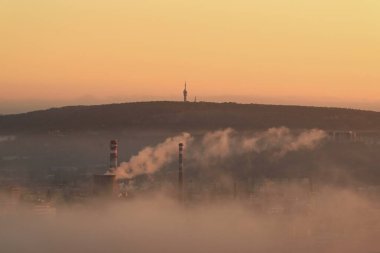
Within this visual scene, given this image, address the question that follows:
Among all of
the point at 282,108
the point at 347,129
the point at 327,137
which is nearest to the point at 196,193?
the point at 327,137

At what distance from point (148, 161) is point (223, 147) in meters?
20.4

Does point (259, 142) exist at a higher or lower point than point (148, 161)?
higher

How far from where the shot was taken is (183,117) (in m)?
144

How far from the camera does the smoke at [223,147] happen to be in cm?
8562

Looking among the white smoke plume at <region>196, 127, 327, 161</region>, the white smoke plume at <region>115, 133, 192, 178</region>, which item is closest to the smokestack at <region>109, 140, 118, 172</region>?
the white smoke plume at <region>115, 133, 192, 178</region>

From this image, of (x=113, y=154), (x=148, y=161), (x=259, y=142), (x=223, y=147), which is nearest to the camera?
(x=113, y=154)

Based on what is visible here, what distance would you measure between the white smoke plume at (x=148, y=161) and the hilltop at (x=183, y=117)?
89.2 feet

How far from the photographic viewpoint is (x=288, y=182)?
280 feet

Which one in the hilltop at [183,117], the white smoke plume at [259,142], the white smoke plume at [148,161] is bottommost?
the white smoke plume at [148,161]

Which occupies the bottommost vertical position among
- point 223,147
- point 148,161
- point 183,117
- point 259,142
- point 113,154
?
point 148,161

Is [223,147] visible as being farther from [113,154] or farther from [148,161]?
[113,154]

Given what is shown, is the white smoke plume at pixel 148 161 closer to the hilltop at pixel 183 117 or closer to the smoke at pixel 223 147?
the smoke at pixel 223 147

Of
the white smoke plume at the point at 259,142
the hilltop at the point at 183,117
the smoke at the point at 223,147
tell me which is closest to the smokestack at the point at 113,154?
the smoke at the point at 223,147

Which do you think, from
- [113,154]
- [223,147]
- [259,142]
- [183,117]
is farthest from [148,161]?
[183,117]
